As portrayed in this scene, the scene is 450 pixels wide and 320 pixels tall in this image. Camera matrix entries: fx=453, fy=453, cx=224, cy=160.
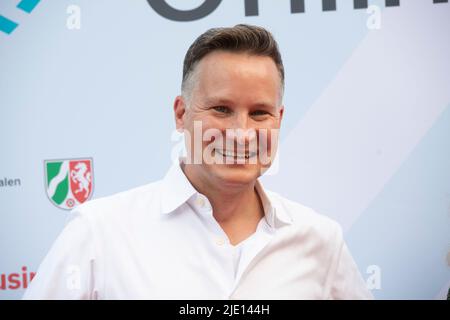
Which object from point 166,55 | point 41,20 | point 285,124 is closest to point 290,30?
point 285,124

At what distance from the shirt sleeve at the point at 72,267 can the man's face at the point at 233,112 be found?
35cm

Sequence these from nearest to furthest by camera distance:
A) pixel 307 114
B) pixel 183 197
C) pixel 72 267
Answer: pixel 72 267
pixel 183 197
pixel 307 114

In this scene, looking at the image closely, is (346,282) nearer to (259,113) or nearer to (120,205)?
(259,113)

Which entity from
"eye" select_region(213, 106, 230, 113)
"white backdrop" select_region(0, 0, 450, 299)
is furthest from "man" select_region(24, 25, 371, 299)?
"white backdrop" select_region(0, 0, 450, 299)

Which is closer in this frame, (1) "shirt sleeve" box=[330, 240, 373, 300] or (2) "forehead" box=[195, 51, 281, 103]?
(2) "forehead" box=[195, 51, 281, 103]

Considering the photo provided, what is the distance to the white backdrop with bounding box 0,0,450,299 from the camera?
1.79 m

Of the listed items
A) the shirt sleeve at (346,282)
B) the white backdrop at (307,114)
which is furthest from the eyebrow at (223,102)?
the white backdrop at (307,114)

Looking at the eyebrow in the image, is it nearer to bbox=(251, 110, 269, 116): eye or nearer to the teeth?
bbox=(251, 110, 269, 116): eye

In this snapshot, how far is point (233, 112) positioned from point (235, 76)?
9cm

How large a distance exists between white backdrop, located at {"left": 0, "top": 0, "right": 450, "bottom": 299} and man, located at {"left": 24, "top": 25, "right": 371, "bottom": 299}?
1.84ft

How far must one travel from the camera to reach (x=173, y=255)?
3.87 ft

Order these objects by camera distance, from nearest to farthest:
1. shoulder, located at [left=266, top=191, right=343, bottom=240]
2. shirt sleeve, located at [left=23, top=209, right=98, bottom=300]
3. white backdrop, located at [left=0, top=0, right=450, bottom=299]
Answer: shirt sleeve, located at [left=23, top=209, right=98, bottom=300]
shoulder, located at [left=266, top=191, right=343, bottom=240]
white backdrop, located at [left=0, top=0, right=450, bottom=299]

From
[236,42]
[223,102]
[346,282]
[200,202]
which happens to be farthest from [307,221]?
[236,42]

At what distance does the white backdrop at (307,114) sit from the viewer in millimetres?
1790
